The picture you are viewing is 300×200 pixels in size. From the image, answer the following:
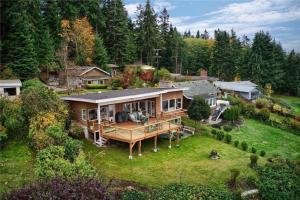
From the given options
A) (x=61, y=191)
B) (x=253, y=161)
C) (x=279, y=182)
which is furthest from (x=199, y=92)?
(x=61, y=191)

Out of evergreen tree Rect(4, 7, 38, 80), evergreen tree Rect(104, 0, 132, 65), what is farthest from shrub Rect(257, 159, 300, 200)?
evergreen tree Rect(104, 0, 132, 65)

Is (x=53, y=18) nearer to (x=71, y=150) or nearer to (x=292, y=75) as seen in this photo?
(x=71, y=150)

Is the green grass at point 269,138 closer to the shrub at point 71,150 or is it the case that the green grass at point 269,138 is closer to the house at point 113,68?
the shrub at point 71,150

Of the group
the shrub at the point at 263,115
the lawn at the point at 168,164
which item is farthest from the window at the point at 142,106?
the shrub at the point at 263,115

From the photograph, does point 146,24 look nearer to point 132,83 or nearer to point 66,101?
point 132,83

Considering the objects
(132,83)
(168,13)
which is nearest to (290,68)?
(168,13)

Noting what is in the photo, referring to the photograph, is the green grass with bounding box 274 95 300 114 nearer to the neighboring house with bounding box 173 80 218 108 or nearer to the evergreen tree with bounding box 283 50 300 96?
the evergreen tree with bounding box 283 50 300 96
